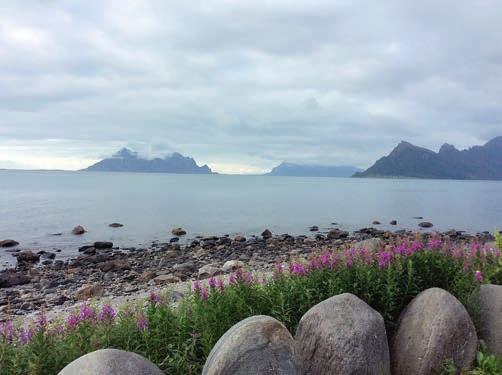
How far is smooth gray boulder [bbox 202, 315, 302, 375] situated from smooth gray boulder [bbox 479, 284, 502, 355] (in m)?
4.22

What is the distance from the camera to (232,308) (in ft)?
20.8

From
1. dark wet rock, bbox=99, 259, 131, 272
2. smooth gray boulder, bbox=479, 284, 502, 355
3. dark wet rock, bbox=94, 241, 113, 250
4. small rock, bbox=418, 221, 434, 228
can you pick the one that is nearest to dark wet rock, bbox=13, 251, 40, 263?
dark wet rock, bbox=94, 241, 113, 250

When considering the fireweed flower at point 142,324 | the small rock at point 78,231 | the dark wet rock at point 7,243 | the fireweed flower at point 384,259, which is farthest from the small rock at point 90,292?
the small rock at point 78,231

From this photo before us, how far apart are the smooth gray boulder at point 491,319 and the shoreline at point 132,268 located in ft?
14.7

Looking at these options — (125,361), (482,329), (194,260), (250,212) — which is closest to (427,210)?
(250,212)

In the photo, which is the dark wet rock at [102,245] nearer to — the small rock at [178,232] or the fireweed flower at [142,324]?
the small rock at [178,232]

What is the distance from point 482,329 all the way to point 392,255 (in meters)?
2.07

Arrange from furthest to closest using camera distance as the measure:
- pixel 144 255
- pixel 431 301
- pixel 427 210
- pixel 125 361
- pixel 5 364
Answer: pixel 427 210, pixel 144 255, pixel 431 301, pixel 5 364, pixel 125 361

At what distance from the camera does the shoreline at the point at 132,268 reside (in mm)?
18062

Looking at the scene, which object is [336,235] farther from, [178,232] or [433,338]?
[433,338]

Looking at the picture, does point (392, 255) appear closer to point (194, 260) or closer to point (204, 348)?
point (204, 348)

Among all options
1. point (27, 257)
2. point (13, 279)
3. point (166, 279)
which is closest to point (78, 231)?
point (27, 257)

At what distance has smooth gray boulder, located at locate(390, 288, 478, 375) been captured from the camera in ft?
21.2

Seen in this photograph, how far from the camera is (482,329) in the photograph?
7.43 meters
